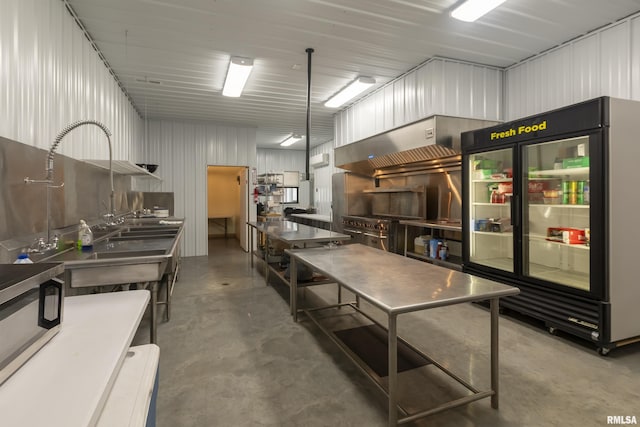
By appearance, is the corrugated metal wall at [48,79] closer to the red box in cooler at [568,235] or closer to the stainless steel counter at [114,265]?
the stainless steel counter at [114,265]

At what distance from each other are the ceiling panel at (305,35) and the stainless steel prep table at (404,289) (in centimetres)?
257

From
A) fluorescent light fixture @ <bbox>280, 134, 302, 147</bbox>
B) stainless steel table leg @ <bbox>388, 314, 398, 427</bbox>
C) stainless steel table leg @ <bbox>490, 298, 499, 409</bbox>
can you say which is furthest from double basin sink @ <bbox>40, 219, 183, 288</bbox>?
fluorescent light fixture @ <bbox>280, 134, 302, 147</bbox>

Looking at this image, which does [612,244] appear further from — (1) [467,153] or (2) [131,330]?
(2) [131,330]

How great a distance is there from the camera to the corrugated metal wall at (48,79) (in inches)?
83.5

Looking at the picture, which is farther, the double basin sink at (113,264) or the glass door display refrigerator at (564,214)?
the glass door display refrigerator at (564,214)

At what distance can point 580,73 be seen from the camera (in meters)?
3.73

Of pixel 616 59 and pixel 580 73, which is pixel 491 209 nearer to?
pixel 580 73

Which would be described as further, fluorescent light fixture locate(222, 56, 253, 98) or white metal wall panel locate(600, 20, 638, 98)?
fluorescent light fixture locate(222, 56, 253, 98)

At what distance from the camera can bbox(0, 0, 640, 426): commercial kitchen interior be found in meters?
2.11

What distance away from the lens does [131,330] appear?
4.00 ft

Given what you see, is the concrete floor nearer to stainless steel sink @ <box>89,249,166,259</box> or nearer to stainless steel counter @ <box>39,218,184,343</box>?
stainless steel counter @ <box>39,218,184,343</box>

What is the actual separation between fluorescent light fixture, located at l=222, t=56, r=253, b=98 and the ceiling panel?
4.4 inches

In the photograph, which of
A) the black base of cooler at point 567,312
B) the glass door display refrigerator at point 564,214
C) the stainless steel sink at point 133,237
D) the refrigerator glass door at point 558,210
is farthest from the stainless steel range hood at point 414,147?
the stainless steel sink at point 133,237

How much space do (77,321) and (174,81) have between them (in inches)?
186
